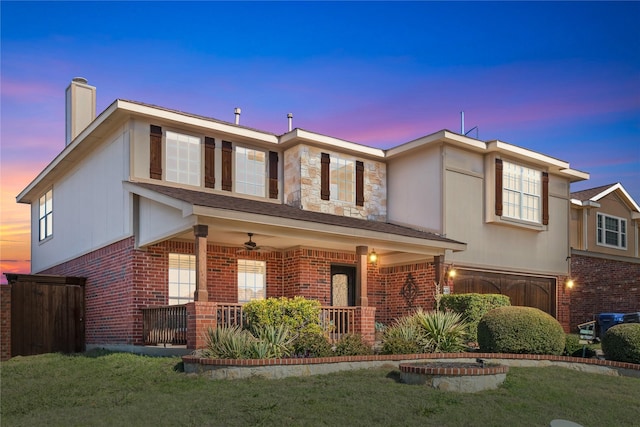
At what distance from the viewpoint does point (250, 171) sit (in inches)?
717

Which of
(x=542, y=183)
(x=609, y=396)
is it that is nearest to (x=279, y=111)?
(x=542, y=183)

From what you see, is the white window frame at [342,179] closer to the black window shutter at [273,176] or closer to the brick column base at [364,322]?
the black window shutter at [273,176]

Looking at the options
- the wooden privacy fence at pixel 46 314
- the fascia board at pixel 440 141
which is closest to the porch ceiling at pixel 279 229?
the fascia board at pixel 440 141

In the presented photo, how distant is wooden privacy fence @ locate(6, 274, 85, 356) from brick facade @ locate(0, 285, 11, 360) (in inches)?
4.7

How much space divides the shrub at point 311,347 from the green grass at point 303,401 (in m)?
0.90

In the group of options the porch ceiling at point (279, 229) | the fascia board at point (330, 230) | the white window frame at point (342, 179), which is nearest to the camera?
the fascia board at point (330, 230)

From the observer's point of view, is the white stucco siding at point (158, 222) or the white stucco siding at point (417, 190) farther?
the white stucco siding at point (417, 190)

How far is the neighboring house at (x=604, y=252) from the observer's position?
22.6 m

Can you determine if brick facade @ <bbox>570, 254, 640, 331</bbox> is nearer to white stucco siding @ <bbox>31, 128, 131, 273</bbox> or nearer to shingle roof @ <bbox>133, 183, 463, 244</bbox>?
shingle roof @ <bbox>133, 183, 463, 244</bbox>

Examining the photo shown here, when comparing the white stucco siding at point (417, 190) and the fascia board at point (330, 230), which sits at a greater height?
the white stucco siding at point (417, 190)

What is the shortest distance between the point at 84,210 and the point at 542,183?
14925mm

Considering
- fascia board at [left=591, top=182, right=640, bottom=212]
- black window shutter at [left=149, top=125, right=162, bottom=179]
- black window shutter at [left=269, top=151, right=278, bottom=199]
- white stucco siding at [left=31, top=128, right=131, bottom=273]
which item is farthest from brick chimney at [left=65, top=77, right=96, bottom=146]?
fascia board at [left=591, top=182, right=640, bottom=212]

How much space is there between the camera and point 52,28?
15.4 metres

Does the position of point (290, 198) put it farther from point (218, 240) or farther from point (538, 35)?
point (538, 35)
